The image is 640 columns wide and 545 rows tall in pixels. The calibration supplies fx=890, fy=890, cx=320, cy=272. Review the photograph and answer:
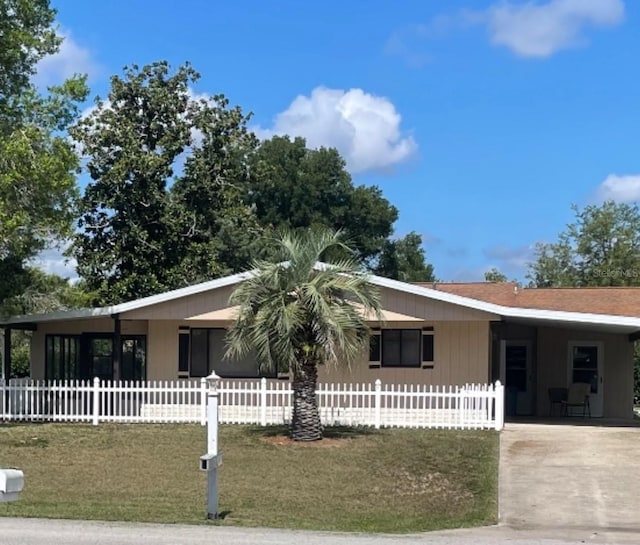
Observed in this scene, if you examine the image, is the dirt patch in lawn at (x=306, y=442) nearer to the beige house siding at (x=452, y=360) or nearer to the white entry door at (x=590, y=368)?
the beige house siding at (x=452, y=360)

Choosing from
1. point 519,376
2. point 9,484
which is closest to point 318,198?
point 519,376

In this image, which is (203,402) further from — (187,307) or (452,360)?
(452,360)

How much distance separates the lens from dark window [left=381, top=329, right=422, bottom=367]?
2114 cm

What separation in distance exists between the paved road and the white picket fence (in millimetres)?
8564

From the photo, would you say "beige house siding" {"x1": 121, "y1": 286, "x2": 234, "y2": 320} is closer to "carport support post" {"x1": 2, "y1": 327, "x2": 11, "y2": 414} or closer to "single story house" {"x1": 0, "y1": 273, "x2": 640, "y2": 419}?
"single story house" {"x1": 0, "y1": 273, "x2": 640, "y2": 419}

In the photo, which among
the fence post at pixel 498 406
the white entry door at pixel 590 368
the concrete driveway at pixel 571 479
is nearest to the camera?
the concrete driveway at pixel 571 479

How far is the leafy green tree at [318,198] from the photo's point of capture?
168 feet

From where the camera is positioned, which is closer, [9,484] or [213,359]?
[9,484]

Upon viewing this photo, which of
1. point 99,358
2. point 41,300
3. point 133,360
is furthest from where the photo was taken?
point 41,300

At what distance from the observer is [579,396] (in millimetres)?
23484

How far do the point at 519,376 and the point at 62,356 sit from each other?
12893 mm

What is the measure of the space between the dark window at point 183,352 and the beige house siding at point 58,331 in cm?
221

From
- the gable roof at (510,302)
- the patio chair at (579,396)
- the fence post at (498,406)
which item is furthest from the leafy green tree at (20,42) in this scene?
the patio chair at (579,396)

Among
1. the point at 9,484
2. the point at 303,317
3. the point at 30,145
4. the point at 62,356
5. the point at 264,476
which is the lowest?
the point at 264,476
